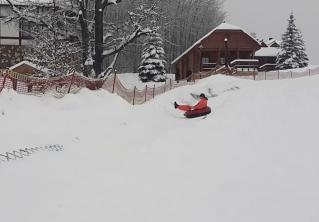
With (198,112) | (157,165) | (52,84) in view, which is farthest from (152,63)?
(157,165)

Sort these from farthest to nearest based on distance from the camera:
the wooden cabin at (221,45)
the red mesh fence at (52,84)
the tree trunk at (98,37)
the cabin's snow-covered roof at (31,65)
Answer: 1. the wooden cabin at (221,45)
2. the cabin's snow-covered roof at (31,65)
3. the tree trunk at (98,37)
4. the red mesh fence at (52,84)

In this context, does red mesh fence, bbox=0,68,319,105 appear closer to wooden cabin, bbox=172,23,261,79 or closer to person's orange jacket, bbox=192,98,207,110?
person's orange jacket, bbox=192,98,207,110

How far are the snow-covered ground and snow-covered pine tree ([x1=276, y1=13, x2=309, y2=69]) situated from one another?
140 feet

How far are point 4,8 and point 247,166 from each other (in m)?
37.9

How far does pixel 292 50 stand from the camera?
62.7 m

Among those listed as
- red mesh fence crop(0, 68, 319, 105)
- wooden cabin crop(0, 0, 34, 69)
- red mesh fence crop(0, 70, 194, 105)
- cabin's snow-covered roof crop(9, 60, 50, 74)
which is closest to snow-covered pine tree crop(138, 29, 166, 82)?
wooden cabin crop(0, 0, 34, 69)

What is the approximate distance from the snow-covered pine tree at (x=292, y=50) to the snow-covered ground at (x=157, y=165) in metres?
42.6

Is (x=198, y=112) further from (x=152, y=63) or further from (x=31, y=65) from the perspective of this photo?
(x=152, y=63)

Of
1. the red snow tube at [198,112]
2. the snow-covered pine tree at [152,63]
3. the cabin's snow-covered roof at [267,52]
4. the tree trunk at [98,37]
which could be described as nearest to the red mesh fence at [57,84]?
the red snow tube at [198,112]

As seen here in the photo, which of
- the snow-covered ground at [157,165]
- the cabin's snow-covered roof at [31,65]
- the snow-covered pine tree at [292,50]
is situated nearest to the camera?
the snow-covered ground at [157,165]

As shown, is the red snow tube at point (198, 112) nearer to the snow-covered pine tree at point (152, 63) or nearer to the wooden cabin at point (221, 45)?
the wooden cabin at point (221, 45)

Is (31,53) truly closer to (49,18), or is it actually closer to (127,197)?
(49,18)

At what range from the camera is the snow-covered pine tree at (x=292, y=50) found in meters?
62.2

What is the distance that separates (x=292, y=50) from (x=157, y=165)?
53.8m
